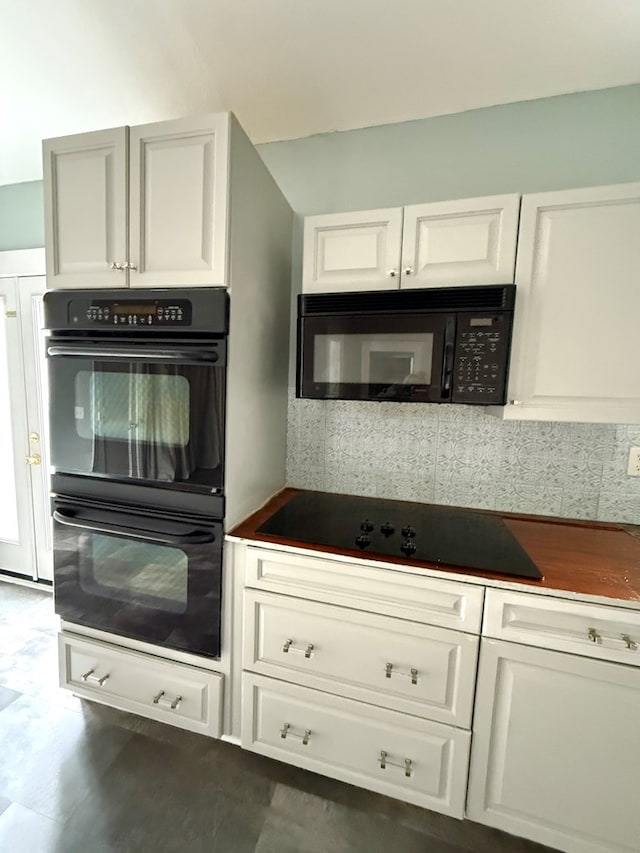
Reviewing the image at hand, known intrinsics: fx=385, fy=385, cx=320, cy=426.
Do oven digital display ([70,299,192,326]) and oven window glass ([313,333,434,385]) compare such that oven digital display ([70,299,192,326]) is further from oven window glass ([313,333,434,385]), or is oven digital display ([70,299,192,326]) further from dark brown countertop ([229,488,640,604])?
dark brown countertop ([229,488,640,604])

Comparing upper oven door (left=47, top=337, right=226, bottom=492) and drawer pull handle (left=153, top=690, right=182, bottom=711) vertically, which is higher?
upper oven door (left=47, top=337, right=226, bottom=492)

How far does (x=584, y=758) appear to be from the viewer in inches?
44.0

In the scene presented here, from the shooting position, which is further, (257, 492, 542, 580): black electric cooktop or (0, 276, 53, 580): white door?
(0, 276, 53, 580): white door

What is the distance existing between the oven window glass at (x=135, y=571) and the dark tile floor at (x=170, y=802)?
584 millimetres

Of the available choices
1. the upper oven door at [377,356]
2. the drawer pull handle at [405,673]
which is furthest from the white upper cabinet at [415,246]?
the drawer pull handle at [405,673]

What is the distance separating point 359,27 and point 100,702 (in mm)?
2827

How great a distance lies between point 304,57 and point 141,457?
1635 mm

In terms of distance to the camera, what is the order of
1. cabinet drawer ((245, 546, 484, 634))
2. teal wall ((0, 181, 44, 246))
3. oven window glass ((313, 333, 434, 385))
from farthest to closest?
teal wall ((0, 181, 44, 246)), oven window glass ((313, 333, 434, 385)), cabinet drawer ((245, 546, 484, 634))

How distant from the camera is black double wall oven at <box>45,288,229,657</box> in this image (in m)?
1.31

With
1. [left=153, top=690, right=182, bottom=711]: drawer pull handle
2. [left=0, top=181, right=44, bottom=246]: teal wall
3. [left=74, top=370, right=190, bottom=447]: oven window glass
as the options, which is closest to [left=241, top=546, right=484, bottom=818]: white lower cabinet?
[left=153, top=690, right=182, bottom=711]: drawer pull handle

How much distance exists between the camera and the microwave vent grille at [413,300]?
130cm

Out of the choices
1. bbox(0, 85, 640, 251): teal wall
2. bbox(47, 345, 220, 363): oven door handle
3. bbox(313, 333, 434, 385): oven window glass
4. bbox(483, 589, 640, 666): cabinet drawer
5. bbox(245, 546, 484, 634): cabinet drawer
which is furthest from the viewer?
bbox(0, 85, 640, 251): teal wall

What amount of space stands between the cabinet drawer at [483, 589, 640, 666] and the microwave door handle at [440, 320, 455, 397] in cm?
66

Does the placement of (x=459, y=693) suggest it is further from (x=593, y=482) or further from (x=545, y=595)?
(x=593, y=482)
